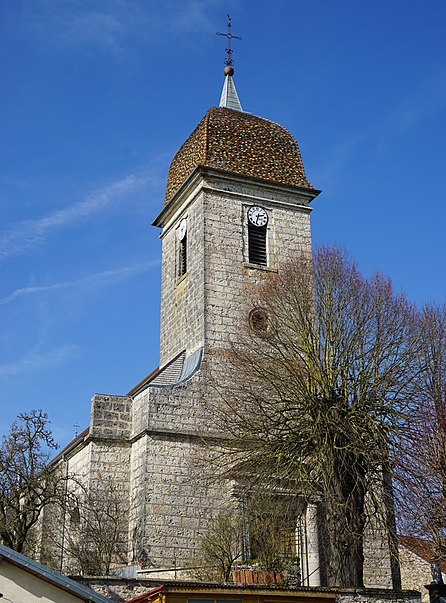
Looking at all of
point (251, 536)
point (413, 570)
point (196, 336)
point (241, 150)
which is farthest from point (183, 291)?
point (413, 570)

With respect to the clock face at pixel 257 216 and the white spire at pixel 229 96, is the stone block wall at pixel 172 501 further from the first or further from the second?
the white spire at pixel 229 96

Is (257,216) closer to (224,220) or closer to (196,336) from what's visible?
(224,220)

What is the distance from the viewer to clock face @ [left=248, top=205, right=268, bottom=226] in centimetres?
2605

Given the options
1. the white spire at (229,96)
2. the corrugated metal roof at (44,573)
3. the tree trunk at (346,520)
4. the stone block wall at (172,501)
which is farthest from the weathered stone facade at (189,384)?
the corrugated metal roof at (44,573)

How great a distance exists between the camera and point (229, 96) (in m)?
30.5

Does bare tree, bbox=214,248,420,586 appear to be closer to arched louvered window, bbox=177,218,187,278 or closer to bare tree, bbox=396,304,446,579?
bare tree, bbox=396,304,446,579

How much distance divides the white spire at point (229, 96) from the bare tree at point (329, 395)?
10084 mm

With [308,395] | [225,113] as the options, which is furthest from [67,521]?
[225,113]

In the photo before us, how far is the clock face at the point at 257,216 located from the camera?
26.0m

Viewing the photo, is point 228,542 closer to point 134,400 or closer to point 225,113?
point 134,400

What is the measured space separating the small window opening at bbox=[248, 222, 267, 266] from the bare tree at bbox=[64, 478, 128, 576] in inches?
328

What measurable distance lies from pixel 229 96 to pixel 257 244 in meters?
7.52

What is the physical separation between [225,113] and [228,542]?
1516 centimetres

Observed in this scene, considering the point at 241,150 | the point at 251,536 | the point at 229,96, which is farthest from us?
the point at 229,96
